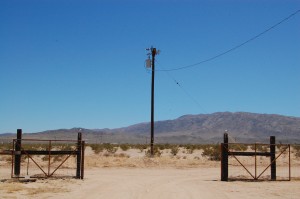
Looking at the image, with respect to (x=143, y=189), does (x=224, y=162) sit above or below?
above

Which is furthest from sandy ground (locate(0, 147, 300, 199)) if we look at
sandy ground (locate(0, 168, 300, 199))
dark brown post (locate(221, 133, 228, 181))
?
dark brown post (locate(221, 133, 228, 181))

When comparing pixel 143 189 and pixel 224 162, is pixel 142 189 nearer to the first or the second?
pixel 143 189

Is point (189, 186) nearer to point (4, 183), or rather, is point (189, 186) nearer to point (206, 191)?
point (206, 191)

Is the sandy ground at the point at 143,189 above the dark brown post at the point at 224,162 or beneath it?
beneath

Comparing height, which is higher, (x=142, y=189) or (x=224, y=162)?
(x=224, y=162)

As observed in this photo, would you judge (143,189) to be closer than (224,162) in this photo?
Yes

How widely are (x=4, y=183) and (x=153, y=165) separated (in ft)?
49.2

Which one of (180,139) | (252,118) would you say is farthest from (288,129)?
(180,139)

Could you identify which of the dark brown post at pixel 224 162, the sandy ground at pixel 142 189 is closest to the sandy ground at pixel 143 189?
the sandy ground at pixel 142 189

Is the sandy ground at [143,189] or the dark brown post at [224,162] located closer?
the sandy ground at [143,189]

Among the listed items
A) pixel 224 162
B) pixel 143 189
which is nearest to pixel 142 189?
pixel 143 189

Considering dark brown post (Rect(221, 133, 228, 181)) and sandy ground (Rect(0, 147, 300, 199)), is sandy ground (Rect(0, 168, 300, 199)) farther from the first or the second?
dark brown post (Rect(221, 133, 228, 181))

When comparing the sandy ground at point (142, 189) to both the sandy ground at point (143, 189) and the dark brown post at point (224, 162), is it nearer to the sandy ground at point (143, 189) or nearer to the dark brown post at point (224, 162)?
the sandy ground at point (143, 189)

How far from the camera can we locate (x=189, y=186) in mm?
19891
